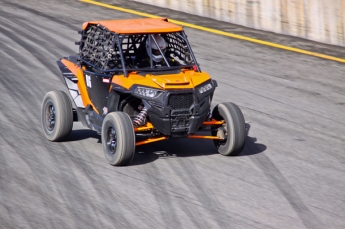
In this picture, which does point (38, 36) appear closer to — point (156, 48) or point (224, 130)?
point (156, 48)

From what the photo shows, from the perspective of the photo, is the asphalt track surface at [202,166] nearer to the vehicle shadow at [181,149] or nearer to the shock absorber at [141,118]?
the vehicle shadow at [181,149]

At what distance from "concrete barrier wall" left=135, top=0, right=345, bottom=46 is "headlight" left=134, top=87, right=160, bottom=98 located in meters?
8.64

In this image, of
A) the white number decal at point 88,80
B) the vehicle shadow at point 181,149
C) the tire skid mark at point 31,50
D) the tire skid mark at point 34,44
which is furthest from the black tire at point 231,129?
the tire skid mark at point 34,44

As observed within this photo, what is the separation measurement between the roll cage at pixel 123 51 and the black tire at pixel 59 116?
0.65m

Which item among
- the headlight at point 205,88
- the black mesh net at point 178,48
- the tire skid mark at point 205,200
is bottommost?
the tire skid mark at point 205,200

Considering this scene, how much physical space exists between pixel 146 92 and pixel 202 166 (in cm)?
132

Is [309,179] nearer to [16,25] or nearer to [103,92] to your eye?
[103,92]

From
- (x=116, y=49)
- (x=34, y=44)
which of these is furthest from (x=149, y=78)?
(x=34, y=44)

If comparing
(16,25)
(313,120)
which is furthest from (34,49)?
(313,120)

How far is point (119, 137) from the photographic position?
9.23 m

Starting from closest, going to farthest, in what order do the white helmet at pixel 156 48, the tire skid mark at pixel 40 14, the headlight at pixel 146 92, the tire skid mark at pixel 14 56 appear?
the headlight at pixel 146 92, the white helmet at pixel 156 48, the tire skid mark at pixel 14 56, the tire skid mark at pixel 40 14

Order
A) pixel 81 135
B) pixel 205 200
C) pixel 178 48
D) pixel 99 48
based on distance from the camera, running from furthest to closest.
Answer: pixel 81 135 → pixel 178 48 → pixel 99 48 → pixel 205 200

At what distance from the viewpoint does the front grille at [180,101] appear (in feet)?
30.7

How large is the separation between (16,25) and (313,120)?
904 centimetres
